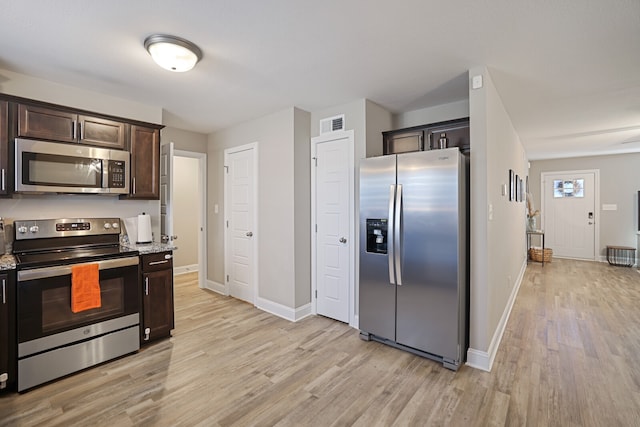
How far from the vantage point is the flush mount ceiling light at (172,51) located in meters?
2.08

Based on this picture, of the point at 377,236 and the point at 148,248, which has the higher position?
the point at 377,236

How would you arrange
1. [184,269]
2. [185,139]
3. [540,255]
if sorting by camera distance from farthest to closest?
[540,255], [184,269], [185,139]

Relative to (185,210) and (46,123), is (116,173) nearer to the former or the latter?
(46,123)

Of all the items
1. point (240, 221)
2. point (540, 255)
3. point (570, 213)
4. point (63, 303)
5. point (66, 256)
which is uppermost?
point (570, 213)

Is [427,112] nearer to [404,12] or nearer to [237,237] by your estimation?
[404,12]

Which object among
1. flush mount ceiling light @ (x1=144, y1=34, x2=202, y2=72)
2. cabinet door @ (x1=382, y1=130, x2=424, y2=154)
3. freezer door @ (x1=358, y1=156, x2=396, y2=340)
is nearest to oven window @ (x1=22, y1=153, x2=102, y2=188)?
flush mount ceiling light @ (x1=144, y1=34, x2=202, y2=72)

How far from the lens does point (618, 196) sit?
6680 mm

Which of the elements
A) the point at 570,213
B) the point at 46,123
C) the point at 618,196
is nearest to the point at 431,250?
the point at 46,123

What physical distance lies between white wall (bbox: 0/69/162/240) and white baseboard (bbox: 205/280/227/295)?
1487mm

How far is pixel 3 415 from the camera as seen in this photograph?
1.98 metres

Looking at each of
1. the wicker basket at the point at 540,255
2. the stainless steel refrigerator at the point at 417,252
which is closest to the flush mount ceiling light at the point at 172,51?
the stainless steel refrigerator at the point at 417,252

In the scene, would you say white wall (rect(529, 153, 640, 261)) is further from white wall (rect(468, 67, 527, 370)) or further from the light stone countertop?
the light stone countertop

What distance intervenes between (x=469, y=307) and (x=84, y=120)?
12.9 feet

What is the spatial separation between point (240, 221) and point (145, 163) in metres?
1.49
